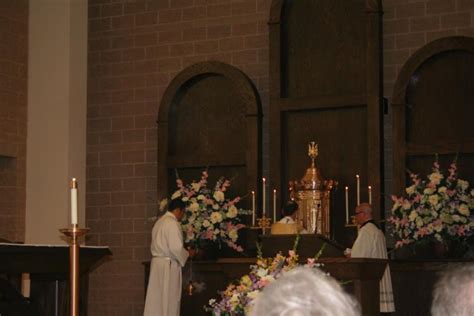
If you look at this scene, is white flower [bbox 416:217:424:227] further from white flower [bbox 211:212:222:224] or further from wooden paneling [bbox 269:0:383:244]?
white flower [bbox 211:212:222:224]

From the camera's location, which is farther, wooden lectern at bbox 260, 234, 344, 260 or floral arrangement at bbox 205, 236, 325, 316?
wooden lectern at bbox 260, 234, 344, 260

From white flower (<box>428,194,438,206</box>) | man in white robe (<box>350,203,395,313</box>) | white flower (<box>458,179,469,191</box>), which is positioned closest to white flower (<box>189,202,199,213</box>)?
man in white robe (<box>350,203,395,313</box>)

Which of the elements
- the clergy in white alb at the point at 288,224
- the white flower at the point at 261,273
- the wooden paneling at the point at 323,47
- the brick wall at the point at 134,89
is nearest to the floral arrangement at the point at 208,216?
the clergy in white alb at the point at 288,224

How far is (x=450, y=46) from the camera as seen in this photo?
1057 cm

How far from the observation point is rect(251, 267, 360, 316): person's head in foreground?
74.5 inches

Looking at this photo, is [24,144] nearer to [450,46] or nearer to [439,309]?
[450,46]

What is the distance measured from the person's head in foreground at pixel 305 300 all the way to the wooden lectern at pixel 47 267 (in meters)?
4.72

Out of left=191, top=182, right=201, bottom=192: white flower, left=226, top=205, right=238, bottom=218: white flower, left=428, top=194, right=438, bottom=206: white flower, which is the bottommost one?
left=226, top=205, right=238, bottom=218: white flower

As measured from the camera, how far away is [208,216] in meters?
11.1

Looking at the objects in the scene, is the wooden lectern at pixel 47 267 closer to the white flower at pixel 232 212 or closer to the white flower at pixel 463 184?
the white flower at pixel 232 212

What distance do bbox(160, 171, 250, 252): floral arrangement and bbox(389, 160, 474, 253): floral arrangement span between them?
1.91m

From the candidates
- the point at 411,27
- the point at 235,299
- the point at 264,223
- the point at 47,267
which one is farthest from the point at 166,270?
the point at 235,299

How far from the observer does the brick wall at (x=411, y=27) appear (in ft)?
35.6

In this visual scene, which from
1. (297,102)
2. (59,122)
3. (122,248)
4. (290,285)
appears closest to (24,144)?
(59,122)
